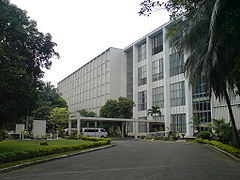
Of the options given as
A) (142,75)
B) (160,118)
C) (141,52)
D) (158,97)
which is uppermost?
(141,52)

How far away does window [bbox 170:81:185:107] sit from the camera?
4128cm

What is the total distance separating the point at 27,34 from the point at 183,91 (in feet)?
102

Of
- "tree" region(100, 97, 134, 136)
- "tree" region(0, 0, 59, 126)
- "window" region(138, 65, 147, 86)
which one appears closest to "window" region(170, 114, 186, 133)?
"tree" region(100, 97, 134, 136)

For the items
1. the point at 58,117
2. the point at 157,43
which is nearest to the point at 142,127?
the point at 58,117

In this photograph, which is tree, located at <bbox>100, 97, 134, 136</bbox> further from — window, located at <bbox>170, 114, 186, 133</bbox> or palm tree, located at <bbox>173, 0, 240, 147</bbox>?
palm tree, located at <bbox>173, 0, 240, 147</bbox>

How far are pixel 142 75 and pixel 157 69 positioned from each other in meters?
4.91

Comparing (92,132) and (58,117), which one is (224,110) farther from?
(58,117)

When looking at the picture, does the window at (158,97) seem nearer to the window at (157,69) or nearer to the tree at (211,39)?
the window at (157,69)

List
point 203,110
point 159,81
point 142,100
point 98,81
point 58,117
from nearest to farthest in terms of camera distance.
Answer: point 203,110 < point 58,117 < point 159,81 < point 142,100 < point 98,81

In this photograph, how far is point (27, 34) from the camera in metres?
14.9

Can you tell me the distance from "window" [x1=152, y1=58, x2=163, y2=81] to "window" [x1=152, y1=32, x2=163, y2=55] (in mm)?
2251

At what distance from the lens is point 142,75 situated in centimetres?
5181

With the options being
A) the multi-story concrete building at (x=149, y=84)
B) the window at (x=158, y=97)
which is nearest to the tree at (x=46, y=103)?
the multi-story concrete building at (x=149, y=84)

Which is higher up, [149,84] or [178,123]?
[149,84]
